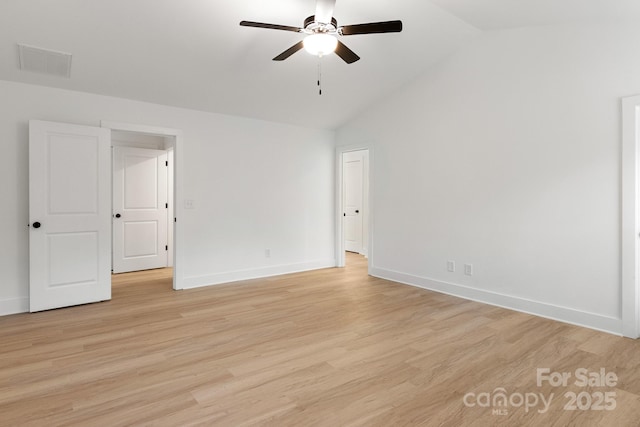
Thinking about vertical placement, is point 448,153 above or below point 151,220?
above

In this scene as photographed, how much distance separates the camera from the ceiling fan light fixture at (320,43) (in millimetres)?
2693

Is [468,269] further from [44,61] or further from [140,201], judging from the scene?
[140,201]

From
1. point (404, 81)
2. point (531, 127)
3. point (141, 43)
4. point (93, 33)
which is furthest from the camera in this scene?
point (404, 81)

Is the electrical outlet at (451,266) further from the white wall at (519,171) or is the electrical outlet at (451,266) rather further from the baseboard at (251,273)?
the baseboard at (251,273)

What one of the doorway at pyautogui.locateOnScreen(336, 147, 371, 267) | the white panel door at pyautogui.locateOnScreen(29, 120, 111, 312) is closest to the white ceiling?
the white panel door at pyautogui.locateOnScreen(29, 120, 111, 312)

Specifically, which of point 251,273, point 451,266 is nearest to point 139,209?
point 251,273

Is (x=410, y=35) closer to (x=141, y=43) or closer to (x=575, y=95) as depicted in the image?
(x=575, y=95)

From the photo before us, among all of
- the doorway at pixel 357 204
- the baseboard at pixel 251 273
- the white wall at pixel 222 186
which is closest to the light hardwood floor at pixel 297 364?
the baseboard at pixel 251 273

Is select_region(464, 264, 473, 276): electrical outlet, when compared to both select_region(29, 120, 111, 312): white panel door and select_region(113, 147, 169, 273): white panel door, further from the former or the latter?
select_region(113, 147, 169, 273): white panel door

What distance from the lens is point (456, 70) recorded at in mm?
4387

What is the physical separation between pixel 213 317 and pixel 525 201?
11.4ft

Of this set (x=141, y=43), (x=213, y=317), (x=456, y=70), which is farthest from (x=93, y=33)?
(x=456, y=70)

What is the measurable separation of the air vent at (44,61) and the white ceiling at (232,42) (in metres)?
0.06

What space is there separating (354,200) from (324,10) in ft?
19.4
